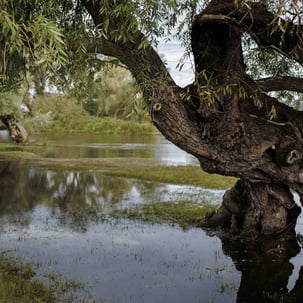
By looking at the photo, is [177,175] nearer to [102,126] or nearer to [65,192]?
[65,192]

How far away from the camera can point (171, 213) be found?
44.1 ft

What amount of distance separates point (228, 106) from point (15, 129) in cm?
3295

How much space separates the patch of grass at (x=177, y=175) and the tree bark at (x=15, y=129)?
15.9 metres

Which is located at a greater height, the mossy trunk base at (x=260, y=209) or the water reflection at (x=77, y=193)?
the mossy trunk base at (x=260, y=209)

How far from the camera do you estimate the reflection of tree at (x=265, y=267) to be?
7363 mm

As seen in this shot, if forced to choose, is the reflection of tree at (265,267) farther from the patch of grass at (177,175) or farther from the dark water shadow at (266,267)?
the patch of grass at (177,175)

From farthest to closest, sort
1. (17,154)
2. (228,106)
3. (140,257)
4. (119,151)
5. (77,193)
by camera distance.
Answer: (119,151) < (17,154) < (77,193) < (140,257) < (228,106)

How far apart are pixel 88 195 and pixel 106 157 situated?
14.3 metres

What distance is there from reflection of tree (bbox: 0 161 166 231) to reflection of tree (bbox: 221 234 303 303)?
4.33m

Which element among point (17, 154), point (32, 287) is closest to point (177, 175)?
point (17, 154)

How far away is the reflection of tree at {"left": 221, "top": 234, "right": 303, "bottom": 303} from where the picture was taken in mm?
7363

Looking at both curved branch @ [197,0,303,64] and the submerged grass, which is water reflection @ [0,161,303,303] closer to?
the submerged grass

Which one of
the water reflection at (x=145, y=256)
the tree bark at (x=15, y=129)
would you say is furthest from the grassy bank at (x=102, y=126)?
the water reflection at (x=145, y=256)

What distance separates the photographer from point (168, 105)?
7.61 m
